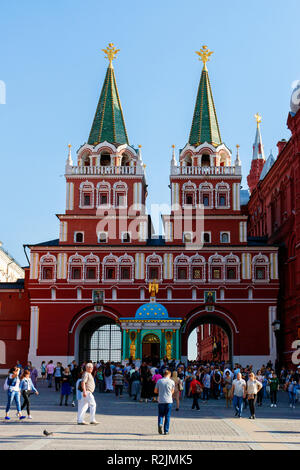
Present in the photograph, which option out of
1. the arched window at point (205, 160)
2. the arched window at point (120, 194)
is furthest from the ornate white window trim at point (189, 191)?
the arched window at point (120, 194)

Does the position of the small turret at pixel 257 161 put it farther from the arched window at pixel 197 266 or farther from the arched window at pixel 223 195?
the arched window at pixel 197 266

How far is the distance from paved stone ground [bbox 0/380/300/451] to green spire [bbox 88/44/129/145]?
3152 centimetres

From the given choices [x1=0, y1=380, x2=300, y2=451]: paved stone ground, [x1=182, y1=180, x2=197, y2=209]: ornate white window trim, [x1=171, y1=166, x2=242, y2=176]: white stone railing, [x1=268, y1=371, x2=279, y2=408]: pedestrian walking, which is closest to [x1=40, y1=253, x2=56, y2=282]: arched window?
[x1=182, y1=180, x2=197, y2=209]: ornate white window trim

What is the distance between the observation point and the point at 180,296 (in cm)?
4966

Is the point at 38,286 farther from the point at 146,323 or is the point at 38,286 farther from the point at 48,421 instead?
the point at 48,421

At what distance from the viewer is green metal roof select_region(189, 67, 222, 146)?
54406 millimetres

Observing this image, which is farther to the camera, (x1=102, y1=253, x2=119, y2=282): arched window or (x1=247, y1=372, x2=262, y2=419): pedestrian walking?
(x1=102, y1=253, x2=119, y2=282): arched window

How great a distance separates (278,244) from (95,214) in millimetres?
14268

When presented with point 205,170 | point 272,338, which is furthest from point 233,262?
point 205,170

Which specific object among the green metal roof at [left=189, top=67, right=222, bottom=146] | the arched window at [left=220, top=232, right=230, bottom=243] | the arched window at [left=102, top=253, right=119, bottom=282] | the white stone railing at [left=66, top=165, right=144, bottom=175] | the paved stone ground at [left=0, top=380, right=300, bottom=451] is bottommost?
the paved stone ground at [left=0, top=380, right=300, bottom=451]

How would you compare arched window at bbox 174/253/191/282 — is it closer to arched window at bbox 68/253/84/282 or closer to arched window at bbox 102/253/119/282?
arched window at bbox 102/253/119/282

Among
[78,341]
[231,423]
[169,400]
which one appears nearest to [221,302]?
[78,341]

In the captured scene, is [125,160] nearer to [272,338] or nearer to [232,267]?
[232,267]
